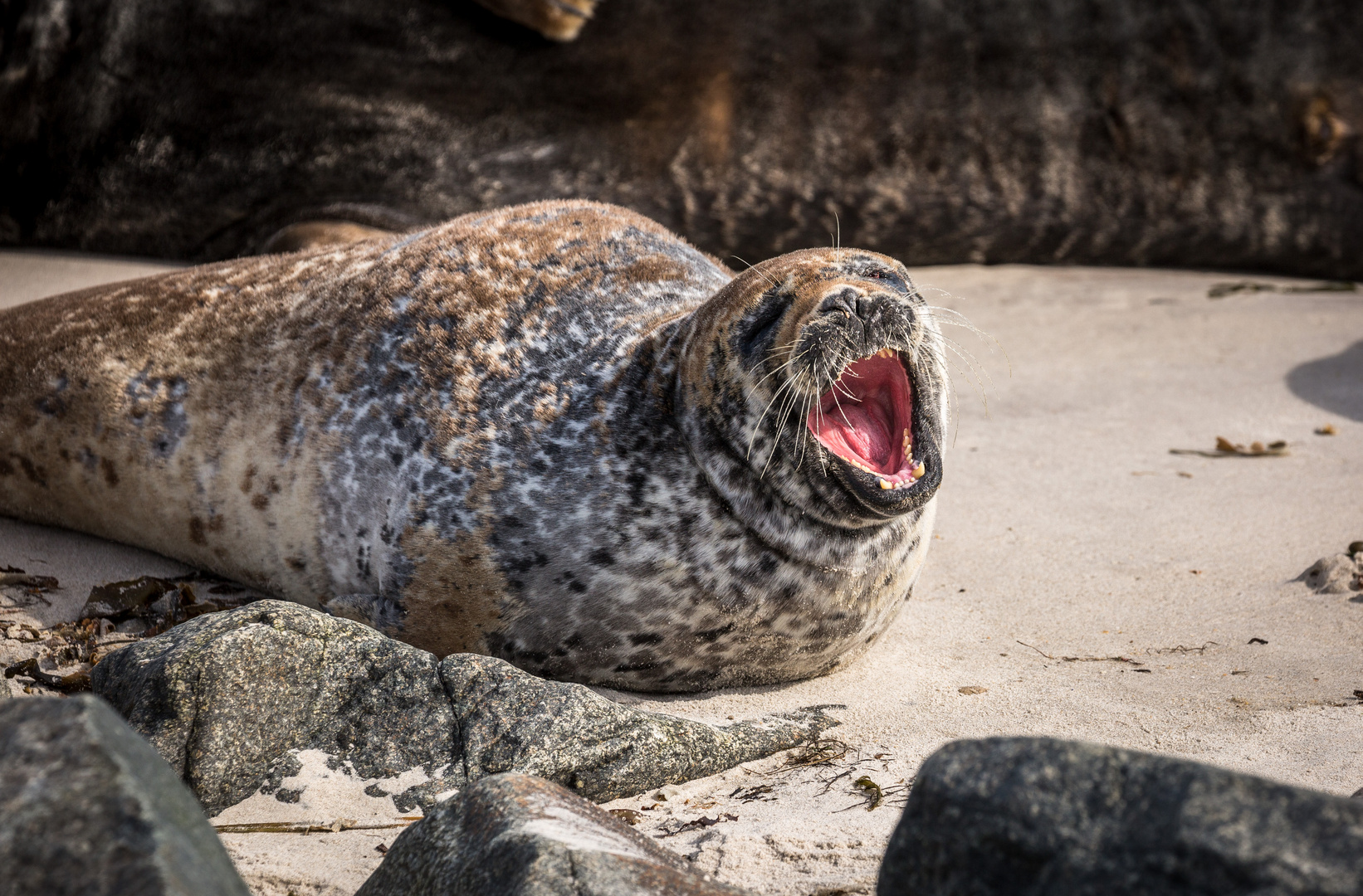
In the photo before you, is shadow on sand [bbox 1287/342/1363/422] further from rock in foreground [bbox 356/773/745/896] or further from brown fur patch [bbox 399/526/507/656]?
rock in foreground [bbox 356/773/745/896]

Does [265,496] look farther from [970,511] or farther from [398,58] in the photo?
[398,58]

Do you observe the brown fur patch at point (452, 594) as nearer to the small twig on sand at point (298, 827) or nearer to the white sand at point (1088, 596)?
the white sand at point (1088, 596)

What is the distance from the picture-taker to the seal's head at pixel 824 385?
2850 millimetres

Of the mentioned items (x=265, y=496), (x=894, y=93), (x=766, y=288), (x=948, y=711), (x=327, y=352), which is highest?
(x=894, y=93)

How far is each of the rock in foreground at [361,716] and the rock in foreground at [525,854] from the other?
1.25ft

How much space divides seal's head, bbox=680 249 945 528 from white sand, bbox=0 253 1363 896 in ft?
1.91

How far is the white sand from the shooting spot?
8.33 feet

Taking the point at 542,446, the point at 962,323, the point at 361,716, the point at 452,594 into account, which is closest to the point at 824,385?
the point at 542,446

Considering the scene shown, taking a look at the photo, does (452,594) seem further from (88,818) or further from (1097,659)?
(1097,659)

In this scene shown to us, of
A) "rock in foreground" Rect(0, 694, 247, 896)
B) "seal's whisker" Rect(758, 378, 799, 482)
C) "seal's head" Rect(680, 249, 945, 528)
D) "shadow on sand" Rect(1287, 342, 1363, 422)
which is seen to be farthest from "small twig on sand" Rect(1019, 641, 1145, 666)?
"shadow on sand" Rect(1287, 342, 1363, 422)

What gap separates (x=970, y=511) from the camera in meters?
4.37

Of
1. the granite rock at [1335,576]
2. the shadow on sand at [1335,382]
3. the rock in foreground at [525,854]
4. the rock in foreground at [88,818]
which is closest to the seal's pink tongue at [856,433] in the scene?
the rock in foreground at [525,854]

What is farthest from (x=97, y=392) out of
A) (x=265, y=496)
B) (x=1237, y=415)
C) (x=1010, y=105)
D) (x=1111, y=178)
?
(x=1111, y=178)

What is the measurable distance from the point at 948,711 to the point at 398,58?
4.37m
